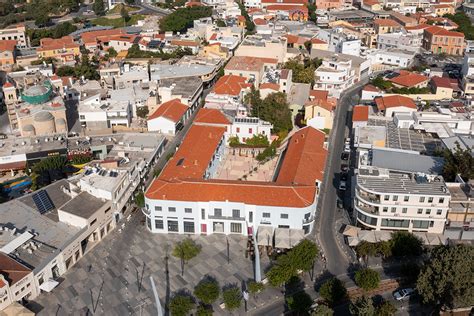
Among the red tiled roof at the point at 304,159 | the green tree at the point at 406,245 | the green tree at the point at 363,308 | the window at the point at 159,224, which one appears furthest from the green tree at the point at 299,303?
the window at the point at 159,224

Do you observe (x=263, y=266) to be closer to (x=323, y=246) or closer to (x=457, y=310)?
(x=323, y=246)

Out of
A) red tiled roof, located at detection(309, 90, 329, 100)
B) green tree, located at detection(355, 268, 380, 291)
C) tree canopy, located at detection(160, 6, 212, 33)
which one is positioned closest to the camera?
green tree, located at detection(355, 268, 380, 291)

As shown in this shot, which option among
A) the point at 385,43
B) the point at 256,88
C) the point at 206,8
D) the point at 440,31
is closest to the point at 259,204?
the point at 256,88

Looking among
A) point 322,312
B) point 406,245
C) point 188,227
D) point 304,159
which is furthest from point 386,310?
point 304,159

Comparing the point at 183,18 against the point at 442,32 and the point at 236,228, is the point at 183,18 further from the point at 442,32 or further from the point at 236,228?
the point at 236,228

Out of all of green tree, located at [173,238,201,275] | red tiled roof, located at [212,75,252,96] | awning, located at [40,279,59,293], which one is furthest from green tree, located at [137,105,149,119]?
awning, located at [40,279,59,293]

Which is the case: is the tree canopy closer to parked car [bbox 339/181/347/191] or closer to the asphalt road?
the asphalt road
